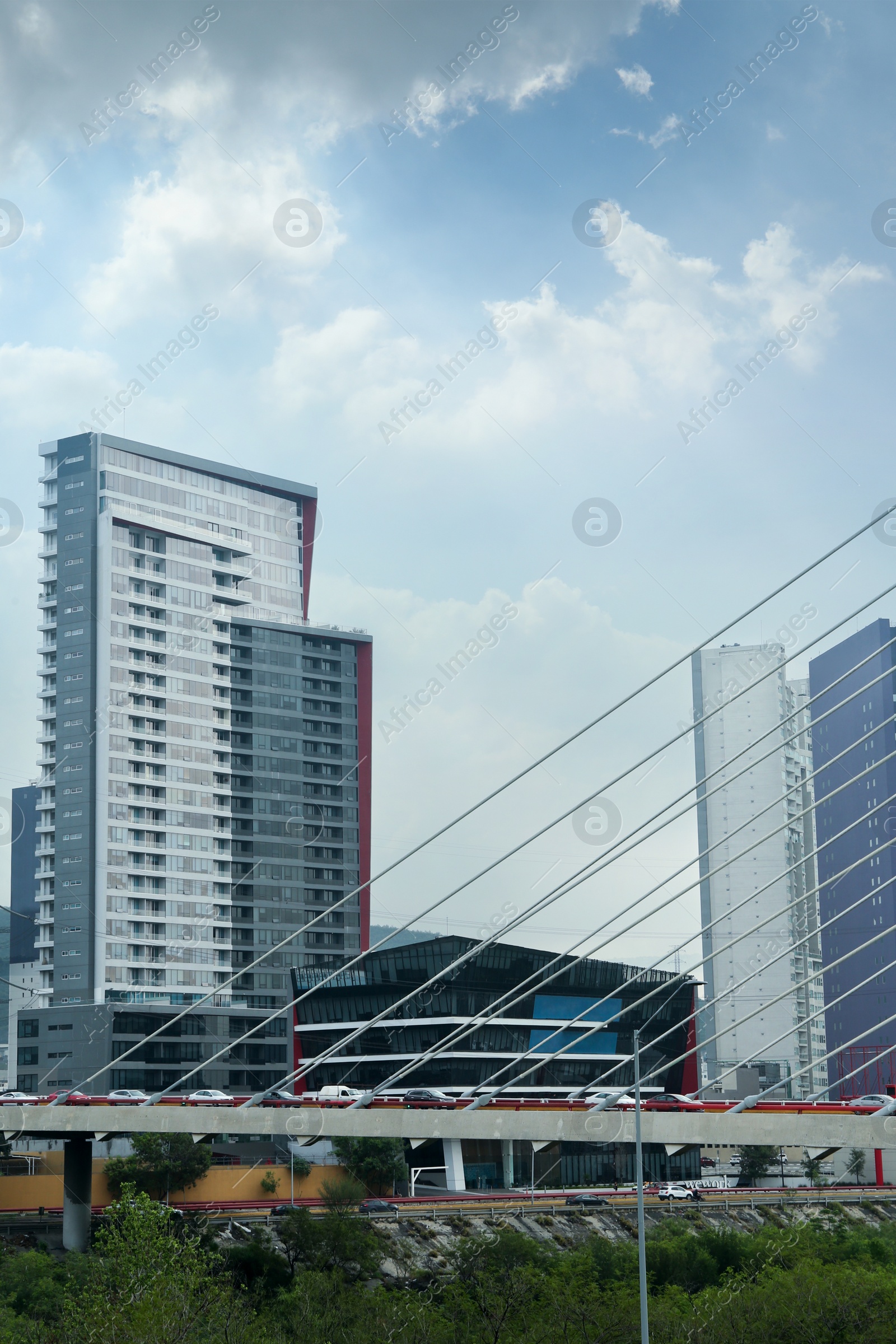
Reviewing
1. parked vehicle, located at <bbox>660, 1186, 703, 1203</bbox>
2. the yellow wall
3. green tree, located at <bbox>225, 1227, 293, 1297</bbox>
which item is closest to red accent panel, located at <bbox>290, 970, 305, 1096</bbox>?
the yellow wall

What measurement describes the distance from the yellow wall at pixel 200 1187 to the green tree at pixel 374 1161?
711mm

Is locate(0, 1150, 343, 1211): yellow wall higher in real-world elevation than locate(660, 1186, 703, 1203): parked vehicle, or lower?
higher

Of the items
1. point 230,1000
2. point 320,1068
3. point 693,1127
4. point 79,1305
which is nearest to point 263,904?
point 230,1000

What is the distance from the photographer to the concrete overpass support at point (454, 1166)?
179 feet

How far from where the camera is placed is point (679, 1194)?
2031 inches

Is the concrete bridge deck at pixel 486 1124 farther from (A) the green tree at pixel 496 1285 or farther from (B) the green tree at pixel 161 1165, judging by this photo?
(B) the green tree at pixel 161 1165

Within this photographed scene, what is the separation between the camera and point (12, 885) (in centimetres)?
11450

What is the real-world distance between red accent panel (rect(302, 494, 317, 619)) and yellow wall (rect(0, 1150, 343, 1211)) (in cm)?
4552

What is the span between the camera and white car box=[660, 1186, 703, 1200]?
167 ft

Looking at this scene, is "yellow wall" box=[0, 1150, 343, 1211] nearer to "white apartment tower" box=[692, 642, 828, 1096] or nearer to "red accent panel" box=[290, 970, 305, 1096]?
"red accent panel" box=[290, 970, 305, 1096]

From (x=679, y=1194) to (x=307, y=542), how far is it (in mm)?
52130

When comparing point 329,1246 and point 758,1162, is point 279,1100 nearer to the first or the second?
point 329,1246

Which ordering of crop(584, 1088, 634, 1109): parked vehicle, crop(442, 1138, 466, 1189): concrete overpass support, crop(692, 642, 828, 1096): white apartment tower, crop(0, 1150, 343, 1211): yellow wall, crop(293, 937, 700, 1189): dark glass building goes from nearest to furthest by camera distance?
1. crop(584, 1088, 634, 1109): parked vehicle
2. crop(0, 1150, 343, 1211): yellow wall
3. crop(442, 1138, 466, 1189): concrete overpass support
4. crop(293, 937, 700, 1189): dark glass building
5. crop(692, 642, 828, 1096): white apartment tower

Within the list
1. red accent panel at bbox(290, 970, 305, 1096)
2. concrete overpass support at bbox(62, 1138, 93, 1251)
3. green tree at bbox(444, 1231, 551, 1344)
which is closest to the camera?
green tree at bbox(444, 1231, 551, 1344)
